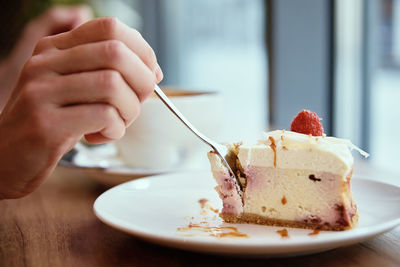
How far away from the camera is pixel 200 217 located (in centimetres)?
71

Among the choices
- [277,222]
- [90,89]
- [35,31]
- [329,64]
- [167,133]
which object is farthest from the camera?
[35,31]

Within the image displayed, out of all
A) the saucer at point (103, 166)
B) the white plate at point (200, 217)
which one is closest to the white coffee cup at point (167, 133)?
the saucer at point (103, 166)

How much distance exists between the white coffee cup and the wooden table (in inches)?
12.1

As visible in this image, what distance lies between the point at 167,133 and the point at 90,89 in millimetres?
507

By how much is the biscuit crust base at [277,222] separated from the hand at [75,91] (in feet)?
0.70

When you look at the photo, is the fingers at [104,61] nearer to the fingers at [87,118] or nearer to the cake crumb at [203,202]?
the fingers at [87,118]

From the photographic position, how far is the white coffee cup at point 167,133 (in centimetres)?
107

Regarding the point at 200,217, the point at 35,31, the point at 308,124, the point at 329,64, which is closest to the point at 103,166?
the point at 200,217

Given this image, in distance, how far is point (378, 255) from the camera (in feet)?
1.86

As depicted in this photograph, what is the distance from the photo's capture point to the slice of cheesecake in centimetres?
67

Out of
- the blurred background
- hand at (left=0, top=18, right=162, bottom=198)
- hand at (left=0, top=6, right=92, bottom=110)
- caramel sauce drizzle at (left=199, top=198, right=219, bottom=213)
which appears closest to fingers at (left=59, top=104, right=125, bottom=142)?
hand at (left=0, top=18, right=162, bottom=198)

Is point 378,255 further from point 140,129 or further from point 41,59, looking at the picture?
point 140,129

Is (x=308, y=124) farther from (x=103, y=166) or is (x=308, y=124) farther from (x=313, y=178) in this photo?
(x=103, y=166)

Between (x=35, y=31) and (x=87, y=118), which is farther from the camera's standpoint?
(x=35, y=31)
